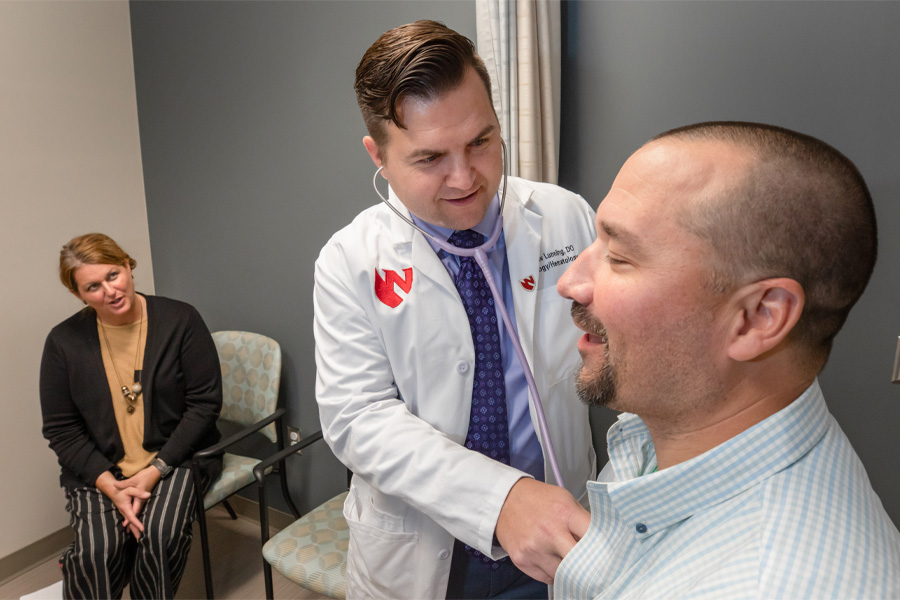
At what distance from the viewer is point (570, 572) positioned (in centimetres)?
80

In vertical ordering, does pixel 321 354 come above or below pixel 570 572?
above

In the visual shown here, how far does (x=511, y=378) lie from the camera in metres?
1.21

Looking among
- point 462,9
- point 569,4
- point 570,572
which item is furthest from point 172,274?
point 570,572

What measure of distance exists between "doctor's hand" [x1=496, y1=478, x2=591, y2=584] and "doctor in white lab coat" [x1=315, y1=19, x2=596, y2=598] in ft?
0.13

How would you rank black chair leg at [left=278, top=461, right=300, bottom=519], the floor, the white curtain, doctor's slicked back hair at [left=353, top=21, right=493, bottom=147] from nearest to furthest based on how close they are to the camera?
doctor's slicked back hair at [left=353, top=21, right=493, bottom=147] < the white curtain < the floor < black chair leg at [left=278, top=461, right=300, bottom=519]

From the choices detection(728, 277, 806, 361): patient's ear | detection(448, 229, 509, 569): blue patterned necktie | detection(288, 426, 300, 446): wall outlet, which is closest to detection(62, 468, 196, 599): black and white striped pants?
detection(288, 426, 300, 446): wall outlet

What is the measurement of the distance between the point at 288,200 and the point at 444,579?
1701 millimetres

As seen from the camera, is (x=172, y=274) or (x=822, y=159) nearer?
(x=822, y=159)

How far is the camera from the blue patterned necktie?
120 cm

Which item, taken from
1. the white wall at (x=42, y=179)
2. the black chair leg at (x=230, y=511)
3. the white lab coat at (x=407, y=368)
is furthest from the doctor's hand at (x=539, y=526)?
the white wall at (x=42, y=179)

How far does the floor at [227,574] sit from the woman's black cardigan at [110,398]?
1.84 ft

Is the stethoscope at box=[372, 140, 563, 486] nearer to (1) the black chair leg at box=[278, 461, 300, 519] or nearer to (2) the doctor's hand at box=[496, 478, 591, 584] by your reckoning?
(2) the doctor's hand at box=[496, 478, 591, 584]

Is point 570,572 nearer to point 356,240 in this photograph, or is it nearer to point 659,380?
point 659,380

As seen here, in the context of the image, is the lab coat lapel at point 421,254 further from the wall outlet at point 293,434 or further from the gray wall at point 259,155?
the wall outlet at point 293,434
